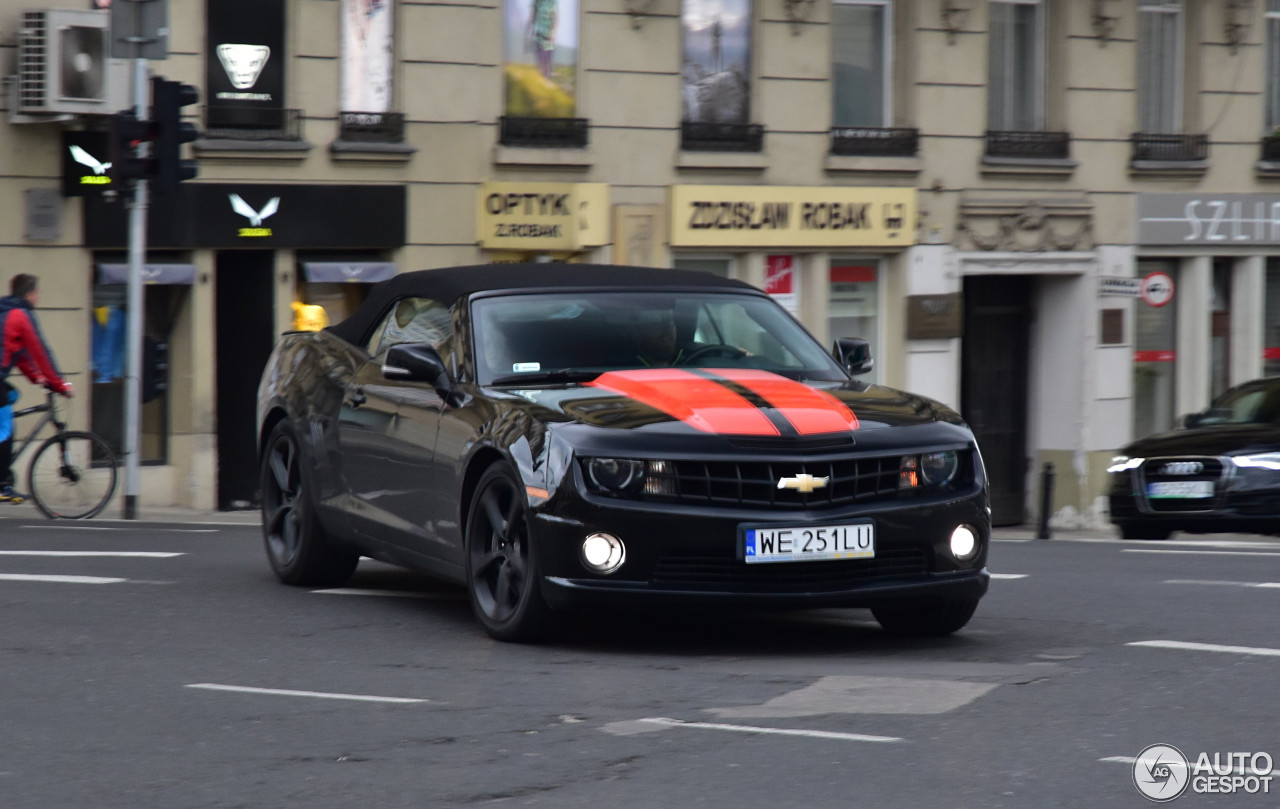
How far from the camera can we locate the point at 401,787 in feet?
18.5

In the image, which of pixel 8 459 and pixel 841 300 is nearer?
pixel 8 459

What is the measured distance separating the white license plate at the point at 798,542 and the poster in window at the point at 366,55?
14149mm

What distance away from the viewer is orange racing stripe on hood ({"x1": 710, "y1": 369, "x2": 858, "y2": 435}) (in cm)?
800

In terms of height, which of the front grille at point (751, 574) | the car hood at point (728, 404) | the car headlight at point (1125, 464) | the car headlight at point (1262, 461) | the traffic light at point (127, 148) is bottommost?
the car headlight at point (1125, 464)

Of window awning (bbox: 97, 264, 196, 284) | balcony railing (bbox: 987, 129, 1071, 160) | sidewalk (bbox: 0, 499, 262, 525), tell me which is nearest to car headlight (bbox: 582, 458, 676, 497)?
sidewalk (bbox: 0, 499, 262, 525)

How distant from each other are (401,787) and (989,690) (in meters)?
2.37

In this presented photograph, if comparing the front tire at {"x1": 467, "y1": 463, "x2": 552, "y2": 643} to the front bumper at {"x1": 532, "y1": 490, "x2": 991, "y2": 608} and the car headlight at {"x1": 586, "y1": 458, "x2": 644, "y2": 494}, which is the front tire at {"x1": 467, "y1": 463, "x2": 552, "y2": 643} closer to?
the front bumper at {"x1": 532, "y1": 490, "x2": 991, "y2": 608}

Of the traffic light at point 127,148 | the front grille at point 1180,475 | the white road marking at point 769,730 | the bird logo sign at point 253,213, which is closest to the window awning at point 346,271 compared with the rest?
the bird logo sign at point 253,213

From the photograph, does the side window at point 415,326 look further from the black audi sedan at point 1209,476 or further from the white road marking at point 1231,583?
the black audi sedan at point 1209,476

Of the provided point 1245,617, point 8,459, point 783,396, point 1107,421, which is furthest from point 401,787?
point 1107,421

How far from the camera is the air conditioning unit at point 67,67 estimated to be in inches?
723

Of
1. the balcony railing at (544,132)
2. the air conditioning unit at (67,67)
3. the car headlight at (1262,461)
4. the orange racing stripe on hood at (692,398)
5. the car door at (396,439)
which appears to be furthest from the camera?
the balcony railing at (544,132)

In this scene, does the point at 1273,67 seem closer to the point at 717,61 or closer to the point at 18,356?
the point at 717,61

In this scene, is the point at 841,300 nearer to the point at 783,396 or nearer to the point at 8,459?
the point at 8,459
